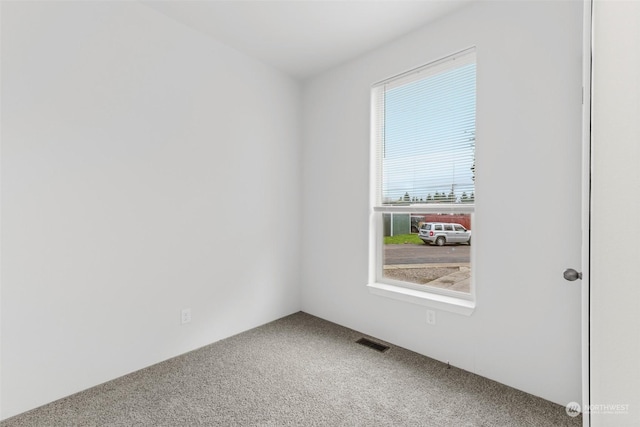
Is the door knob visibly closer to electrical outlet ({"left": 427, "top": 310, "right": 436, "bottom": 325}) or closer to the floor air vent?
electrical outlet ({"left": 427, "top": 310, "right": 436, "bottom": 325})

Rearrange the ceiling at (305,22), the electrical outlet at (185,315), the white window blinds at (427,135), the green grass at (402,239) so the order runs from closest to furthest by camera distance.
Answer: the ceiling at (305,22) < the white window blinds at (427,135) < the electrical outlet at (185,315) < the green grass at (402,239)

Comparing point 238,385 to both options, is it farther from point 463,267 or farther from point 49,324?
point 463,267

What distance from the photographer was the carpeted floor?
170 centimetres

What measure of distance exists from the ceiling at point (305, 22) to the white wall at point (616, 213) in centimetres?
146

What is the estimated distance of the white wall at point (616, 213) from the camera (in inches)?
32.5

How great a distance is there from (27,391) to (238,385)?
3.95 ft

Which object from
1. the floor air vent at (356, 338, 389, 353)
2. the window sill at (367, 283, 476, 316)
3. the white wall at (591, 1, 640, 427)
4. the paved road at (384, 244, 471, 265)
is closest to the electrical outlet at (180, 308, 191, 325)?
the floor air vent at (356, 338, 389, 353)

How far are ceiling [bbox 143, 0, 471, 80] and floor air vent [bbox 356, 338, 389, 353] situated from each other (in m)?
2.65

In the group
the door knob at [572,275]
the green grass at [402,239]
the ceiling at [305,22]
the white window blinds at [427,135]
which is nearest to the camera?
the door knob at [572,275]

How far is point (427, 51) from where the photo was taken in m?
2.38

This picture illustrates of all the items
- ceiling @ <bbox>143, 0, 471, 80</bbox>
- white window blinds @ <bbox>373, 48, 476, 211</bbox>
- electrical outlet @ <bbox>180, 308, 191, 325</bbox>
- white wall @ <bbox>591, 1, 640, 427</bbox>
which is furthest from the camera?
electrical outlet @ <bbox>180, 308, 191, 325</bbox>

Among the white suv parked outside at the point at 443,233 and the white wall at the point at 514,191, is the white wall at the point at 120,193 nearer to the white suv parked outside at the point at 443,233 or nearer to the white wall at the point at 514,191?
the white wall at the point at 514,191

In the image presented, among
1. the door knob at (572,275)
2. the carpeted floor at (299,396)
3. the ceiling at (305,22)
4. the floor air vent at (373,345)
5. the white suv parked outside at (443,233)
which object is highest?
the ceiling at (305,22)

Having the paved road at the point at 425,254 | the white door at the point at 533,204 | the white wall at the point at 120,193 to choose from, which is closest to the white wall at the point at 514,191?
the white door at the point at 533,204
